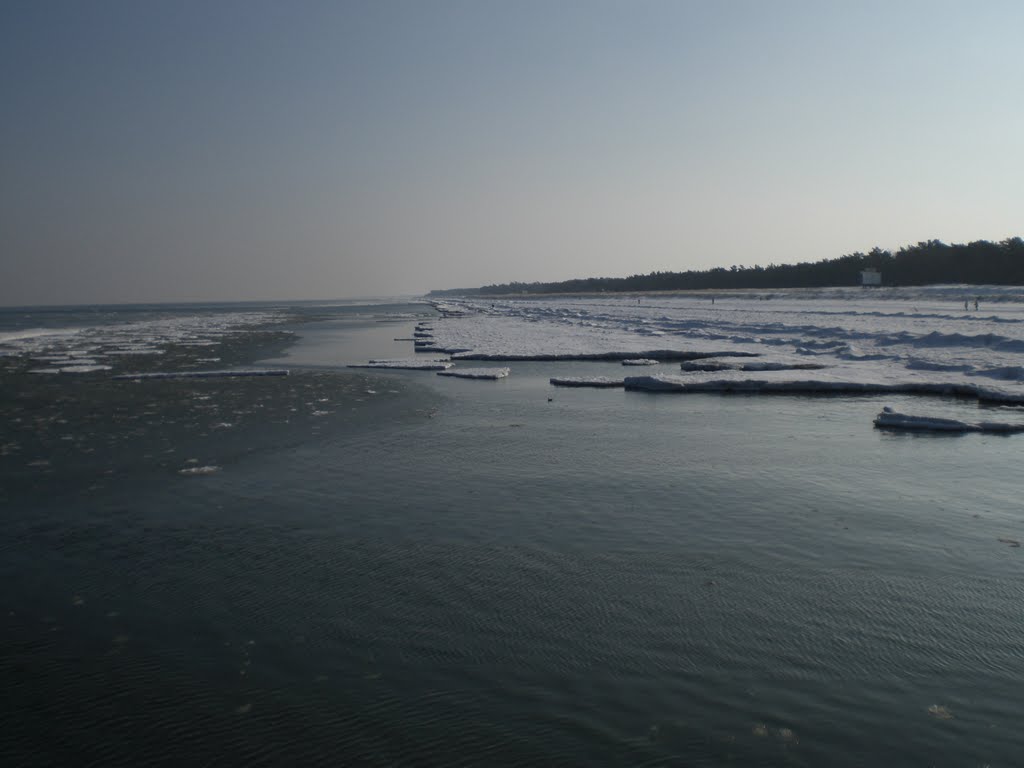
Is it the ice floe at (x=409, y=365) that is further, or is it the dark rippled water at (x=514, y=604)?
the ice floe at (x=409, y=365)

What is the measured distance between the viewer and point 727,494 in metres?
7.39

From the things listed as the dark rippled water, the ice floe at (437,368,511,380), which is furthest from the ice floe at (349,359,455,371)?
the dark rippled water

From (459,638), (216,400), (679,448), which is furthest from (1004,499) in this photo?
(216,400)

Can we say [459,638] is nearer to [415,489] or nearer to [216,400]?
[415,489]

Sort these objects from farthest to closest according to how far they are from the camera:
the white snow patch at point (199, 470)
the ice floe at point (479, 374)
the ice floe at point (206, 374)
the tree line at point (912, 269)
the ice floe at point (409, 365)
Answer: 1. the tree line at point (912, 269)
2. the ice floe at point (409, 365)
3. the ice floe at point (206, 374)
4. the ice floe at point (479, 374)
5. the white snow patch at point (199, 470)

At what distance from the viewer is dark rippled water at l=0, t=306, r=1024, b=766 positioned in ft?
11.5

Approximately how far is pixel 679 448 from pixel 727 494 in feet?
7.62

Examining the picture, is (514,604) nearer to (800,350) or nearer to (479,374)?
(479,374)

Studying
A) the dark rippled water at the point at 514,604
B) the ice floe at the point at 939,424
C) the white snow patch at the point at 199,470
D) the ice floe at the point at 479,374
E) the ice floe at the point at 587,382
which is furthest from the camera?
the ice floe at the point at 479,374

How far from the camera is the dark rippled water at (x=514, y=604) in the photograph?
138 inches

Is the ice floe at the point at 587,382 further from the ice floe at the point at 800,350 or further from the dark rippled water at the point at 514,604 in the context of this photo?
the dark rippled water at the point at 514,604

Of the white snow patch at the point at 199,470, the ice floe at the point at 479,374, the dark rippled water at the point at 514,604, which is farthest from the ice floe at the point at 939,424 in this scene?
the white snow patch at the point at 199,470

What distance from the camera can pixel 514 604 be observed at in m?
4.89

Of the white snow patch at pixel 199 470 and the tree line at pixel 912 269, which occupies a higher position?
the tree line at pixel 912 269
